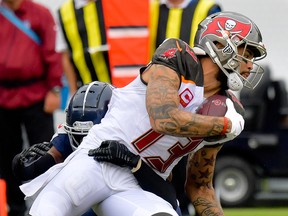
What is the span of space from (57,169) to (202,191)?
78 cm

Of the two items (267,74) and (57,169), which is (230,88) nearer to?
(57,169)

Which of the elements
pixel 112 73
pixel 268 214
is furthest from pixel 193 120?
pixel 268 214

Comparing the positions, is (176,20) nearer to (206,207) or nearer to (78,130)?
(78,130)

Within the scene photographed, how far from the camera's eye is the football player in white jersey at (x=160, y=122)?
17.4 ft

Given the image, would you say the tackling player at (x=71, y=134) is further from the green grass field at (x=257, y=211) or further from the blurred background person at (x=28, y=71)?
the green grass field at (x=257, y=211)

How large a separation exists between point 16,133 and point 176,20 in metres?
1.58

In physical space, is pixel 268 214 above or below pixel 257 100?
below

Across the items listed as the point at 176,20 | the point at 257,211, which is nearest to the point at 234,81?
the point at 176,20

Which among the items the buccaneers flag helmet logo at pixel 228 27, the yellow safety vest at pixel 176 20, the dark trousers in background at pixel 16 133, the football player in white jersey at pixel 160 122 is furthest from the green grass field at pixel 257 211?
the buccaneers flag helmet logo at pixel 228 27

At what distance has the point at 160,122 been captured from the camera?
17.3 feet

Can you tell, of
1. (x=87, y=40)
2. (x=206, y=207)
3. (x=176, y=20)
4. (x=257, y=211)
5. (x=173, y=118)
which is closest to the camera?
(x=173, y=118)

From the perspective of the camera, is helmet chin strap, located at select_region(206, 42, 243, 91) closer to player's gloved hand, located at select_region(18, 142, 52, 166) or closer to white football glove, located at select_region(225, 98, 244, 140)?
white football glove, located at select_region(225, 98, 244, 140)

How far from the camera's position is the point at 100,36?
757 cm

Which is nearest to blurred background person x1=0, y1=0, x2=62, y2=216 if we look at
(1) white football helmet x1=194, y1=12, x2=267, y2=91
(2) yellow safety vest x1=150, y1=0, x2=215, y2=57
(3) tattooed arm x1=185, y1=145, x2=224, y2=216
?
(2) yellow safety vest x1=150, y1=0, x2=215, y2=57
